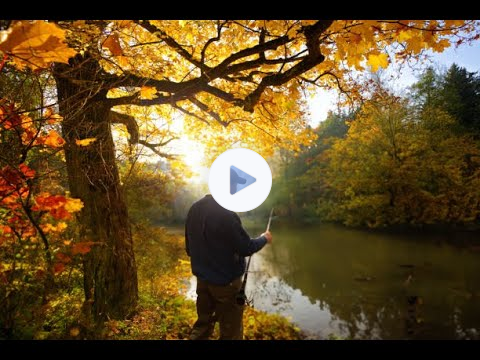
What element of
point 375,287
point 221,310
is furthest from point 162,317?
point 375,287

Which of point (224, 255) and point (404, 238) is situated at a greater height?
point (224, 255)

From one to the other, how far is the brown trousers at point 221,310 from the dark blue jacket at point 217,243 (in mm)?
99

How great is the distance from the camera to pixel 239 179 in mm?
2607

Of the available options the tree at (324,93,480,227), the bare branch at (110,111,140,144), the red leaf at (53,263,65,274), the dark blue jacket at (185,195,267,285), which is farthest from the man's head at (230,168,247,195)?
the tree at (324,93,480,227)

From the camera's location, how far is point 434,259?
12086mm

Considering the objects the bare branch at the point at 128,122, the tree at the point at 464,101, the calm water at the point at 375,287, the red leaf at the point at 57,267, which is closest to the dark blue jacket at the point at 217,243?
the red leaf at the point at 57,267

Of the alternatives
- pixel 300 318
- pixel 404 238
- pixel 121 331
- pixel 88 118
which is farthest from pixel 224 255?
pixel 404 238

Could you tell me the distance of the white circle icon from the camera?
102 inches

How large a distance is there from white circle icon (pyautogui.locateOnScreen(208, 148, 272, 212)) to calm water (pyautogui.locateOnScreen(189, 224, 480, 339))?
441cm

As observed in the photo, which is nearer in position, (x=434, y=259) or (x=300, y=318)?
(x=300, y=318)

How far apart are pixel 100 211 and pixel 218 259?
A: 2.15 meters
